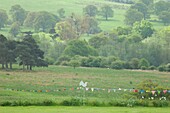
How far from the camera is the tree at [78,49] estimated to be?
10506 centimetres

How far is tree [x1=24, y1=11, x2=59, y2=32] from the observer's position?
171 meters

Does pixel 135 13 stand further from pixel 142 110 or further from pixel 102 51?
pixel 142 110

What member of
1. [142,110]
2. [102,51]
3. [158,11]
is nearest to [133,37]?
[102,51]

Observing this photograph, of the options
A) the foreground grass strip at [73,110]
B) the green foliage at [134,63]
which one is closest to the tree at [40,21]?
the green foliage at [134,63]

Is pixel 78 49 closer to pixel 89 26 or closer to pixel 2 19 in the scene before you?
pixel 89 26

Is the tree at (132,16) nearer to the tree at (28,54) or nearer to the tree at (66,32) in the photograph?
the tree at (66,32)

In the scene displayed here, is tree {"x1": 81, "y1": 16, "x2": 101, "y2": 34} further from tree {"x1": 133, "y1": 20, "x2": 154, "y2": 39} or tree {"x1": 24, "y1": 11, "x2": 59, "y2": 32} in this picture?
tree {"x1": 133, "y1": 20, "x2": 154, "y2": 39}

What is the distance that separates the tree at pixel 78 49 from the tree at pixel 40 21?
64.8 m

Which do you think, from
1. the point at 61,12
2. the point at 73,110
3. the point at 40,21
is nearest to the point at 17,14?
the point at 40,21

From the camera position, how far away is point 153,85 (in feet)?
112

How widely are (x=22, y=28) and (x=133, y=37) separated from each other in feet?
182

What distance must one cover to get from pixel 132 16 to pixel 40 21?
119 ft

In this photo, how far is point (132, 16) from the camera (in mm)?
187000

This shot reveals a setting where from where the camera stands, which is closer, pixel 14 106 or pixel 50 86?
pixel 14 106
